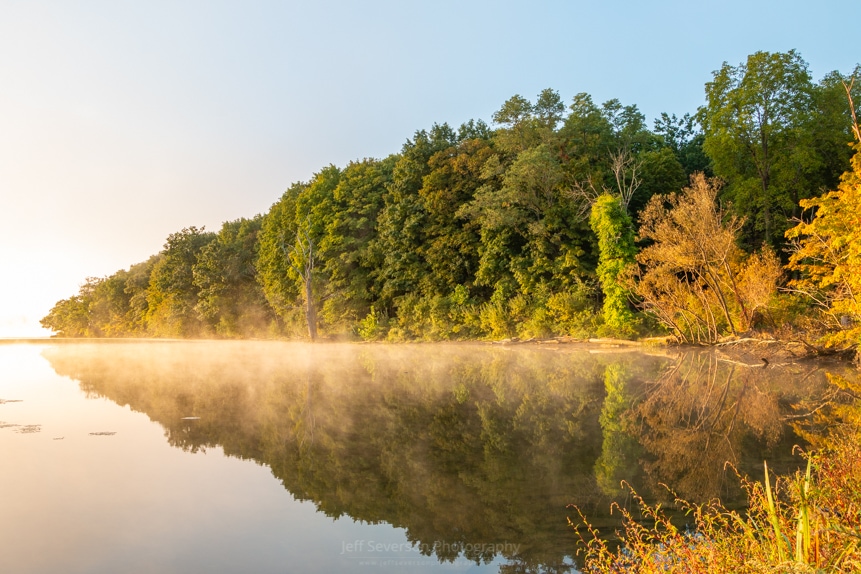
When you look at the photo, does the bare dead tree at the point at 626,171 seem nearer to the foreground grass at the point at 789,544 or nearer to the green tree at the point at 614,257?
the green tree at the point at 614,257

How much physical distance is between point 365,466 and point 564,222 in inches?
1172

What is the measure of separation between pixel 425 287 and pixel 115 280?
175 ft

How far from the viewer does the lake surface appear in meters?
5.70

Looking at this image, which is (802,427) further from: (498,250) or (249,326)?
(249,326)

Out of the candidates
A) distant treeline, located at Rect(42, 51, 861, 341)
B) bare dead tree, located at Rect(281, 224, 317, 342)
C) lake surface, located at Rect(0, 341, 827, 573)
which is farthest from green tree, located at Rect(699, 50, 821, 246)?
bare dead tree, located at Rect(281, 224, 317, 342)

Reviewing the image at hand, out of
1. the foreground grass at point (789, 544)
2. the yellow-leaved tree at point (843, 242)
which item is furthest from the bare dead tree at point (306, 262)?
the foreground grass at point (789, 544)

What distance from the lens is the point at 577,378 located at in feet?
57.6

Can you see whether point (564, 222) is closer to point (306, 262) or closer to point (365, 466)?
point (306, 262)

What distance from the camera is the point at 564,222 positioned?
1411 inches

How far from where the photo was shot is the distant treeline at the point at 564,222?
2703 centimetres

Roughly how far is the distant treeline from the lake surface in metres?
10.7

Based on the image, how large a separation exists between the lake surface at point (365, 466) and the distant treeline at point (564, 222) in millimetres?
10694

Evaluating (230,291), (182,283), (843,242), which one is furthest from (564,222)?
(182,283)

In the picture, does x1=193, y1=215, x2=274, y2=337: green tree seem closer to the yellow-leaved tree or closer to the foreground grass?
the yellow-leaved tree
